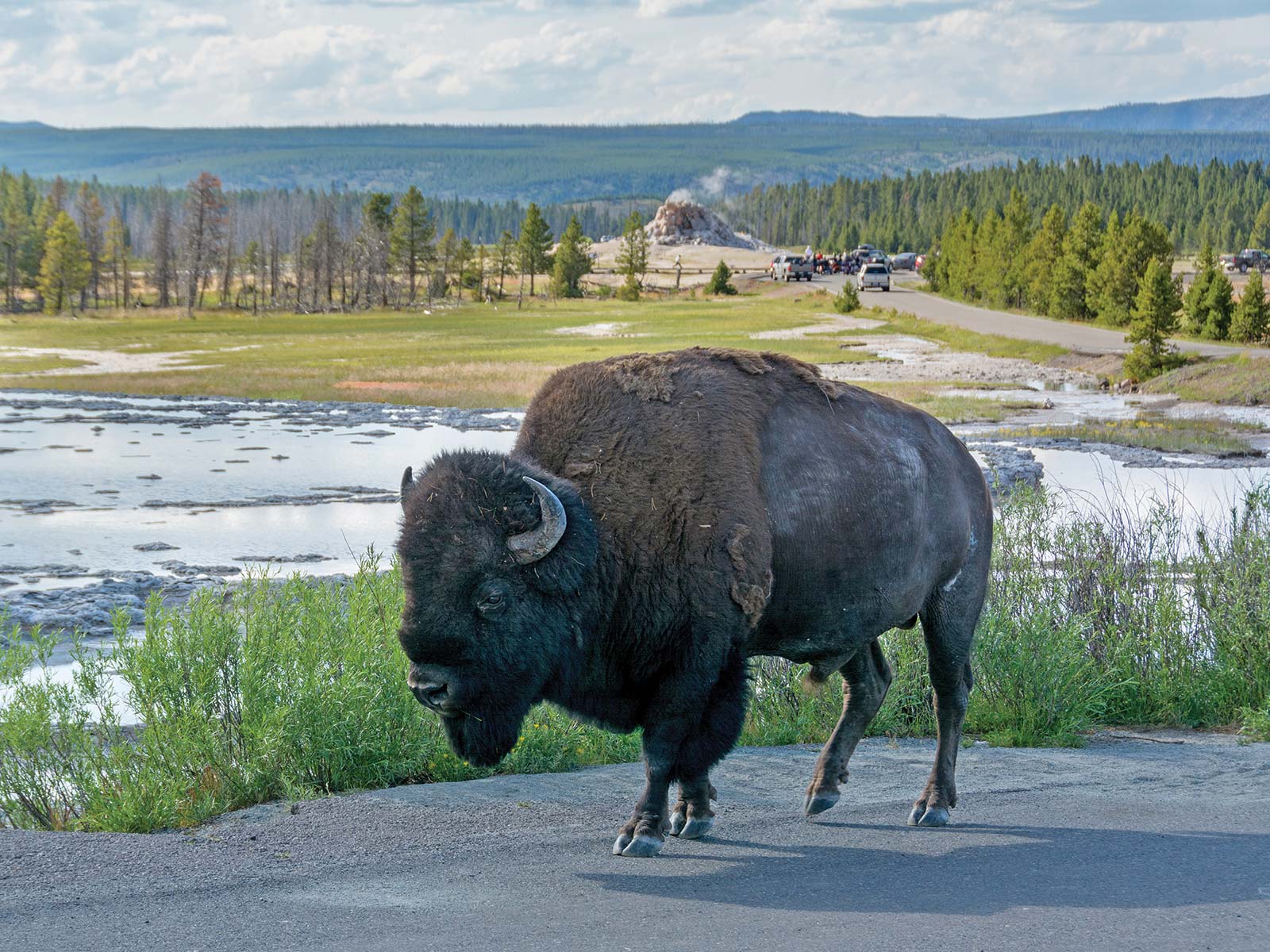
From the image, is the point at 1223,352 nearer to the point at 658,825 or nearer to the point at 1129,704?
the point at 1129,704

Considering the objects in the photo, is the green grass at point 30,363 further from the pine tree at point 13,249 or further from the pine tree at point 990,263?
the pine tree at point 13,249

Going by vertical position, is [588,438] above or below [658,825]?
above

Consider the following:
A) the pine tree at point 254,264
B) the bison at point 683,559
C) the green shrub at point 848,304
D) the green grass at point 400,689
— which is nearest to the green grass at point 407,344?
the green shrub at point 848,304

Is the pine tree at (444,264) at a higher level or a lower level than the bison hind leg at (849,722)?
higher

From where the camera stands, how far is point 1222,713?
940 cm

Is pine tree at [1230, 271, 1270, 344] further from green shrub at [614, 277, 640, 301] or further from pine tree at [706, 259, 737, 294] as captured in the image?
green shrub at [614, 277, 640, 301]

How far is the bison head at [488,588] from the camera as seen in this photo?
562 centimetres

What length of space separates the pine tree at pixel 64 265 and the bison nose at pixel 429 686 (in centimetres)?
12309

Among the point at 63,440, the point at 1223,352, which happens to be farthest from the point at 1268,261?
the point at 63,440

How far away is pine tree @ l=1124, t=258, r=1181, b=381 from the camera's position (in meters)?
41.1

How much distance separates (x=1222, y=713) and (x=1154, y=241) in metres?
50.0

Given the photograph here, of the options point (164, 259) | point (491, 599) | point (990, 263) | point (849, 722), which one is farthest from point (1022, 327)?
point (164, 259)

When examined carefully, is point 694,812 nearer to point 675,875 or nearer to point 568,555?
point 675,875

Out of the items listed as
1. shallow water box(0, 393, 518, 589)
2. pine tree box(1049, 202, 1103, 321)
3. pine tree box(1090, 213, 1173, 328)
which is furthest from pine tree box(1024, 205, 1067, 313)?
shallow water box(0, 393, 518, 589)
